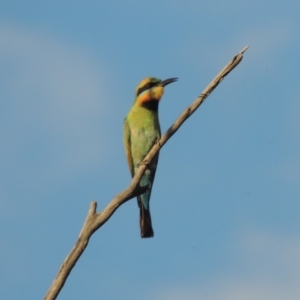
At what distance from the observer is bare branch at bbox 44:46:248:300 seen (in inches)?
164

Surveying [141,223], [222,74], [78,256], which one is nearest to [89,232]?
[78,256]

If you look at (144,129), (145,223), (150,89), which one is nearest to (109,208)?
(145,223)

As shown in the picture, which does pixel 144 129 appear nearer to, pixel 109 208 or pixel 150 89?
pixel 150 89

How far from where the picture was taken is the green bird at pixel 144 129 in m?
6.42

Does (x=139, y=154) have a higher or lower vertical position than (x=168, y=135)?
higher

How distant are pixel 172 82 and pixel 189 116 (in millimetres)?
1635

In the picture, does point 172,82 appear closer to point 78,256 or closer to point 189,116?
point 189,116

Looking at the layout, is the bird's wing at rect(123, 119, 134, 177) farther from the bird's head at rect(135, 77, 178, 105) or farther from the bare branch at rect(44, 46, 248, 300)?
the bare branch at rect(44, 46, 248, 300)

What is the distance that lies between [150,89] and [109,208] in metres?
2.15

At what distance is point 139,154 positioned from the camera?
6.54 metres

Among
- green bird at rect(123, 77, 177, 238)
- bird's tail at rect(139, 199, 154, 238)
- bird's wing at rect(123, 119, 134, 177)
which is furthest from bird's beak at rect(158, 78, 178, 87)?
bird's tail at rect(139, 199, 154, 238)

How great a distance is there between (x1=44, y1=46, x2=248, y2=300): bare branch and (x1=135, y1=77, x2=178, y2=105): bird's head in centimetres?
135

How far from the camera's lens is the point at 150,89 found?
256 inches

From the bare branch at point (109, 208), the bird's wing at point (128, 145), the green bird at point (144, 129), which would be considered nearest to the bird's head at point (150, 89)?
the green bird at point (144, 129)
